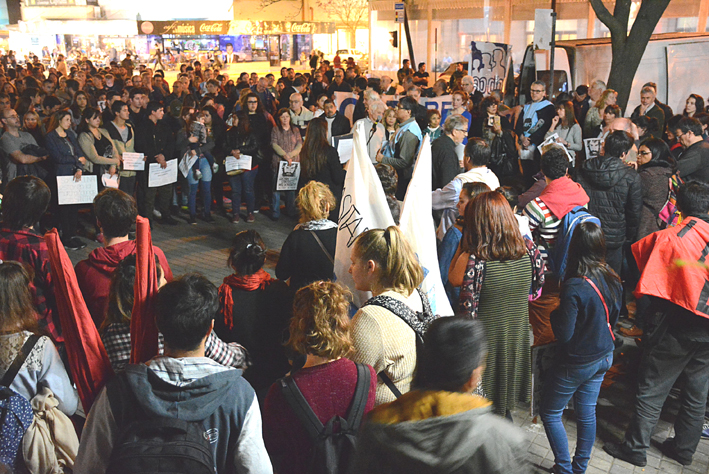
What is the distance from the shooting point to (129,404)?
221 centimetres

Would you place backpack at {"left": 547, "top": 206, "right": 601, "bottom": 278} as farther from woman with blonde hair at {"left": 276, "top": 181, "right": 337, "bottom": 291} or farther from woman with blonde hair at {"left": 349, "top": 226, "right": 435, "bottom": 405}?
woman with blonde hair at {"left": 349, "top": 226, "right": 435, "bottom": 405}

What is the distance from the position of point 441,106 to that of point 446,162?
13.5ft

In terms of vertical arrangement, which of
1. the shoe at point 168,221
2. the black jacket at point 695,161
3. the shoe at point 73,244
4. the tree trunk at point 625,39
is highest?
the tree trunk at point 625,39

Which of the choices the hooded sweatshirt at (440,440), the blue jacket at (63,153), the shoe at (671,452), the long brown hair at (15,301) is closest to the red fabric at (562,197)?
the shoe at (671,452)

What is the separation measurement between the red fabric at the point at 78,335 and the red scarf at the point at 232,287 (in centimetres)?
101

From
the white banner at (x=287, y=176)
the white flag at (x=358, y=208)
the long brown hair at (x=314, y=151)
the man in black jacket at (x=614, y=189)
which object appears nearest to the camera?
the white flag at (x=358, y=208)

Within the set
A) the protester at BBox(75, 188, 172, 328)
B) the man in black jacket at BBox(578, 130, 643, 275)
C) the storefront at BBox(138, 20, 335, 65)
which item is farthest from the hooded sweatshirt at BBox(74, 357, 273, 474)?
the storefront at BBox(138, 20, 335, 65)

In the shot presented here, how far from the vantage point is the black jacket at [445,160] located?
7324 mm

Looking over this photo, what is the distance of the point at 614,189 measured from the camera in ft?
19.2

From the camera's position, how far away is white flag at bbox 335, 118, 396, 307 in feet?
13.5

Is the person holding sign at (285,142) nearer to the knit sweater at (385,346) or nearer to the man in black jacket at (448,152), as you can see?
the man in black jacket at (448,152)

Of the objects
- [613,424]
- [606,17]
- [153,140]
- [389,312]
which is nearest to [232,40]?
[606,17]

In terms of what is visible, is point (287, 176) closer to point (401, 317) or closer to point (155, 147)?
point (155, 147)

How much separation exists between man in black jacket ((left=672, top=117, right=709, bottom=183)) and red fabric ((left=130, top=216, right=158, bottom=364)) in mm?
6311
